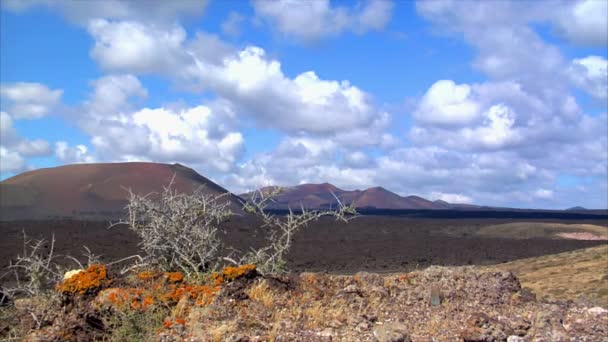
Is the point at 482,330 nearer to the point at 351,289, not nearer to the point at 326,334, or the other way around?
the point at 326,334

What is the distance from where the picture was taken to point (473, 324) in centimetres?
634

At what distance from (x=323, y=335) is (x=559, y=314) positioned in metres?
3.01

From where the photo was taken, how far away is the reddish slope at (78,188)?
60000mm

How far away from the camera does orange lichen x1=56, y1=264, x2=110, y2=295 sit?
6516 millimetres

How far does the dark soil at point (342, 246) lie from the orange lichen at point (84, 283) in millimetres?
18555

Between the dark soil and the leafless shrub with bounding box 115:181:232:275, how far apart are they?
1694 centimetres

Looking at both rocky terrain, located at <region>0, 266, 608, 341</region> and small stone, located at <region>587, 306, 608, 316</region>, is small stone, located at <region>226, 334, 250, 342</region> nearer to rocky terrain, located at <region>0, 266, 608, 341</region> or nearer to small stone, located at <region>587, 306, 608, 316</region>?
rocky terrain, located at <region>0, 266, 608, 341</region>

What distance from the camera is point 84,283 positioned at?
6578mm

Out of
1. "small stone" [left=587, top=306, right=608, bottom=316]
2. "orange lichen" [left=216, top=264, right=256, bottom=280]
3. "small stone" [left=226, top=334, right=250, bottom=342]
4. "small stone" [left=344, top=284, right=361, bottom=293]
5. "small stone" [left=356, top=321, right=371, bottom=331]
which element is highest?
"orange lichen" [left=216, top=264, right=256, bottom=280]

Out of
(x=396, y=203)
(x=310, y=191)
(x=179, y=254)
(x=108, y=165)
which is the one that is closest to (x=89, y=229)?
(x=108, y=165)

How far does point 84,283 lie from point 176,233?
171 centimetres

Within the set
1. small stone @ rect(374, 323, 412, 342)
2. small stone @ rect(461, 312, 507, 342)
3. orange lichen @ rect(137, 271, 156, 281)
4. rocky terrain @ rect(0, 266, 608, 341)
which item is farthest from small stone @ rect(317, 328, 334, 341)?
orange lichen @ rect(137, 271, 156, 281)

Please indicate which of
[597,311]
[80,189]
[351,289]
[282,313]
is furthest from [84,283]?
[80,189]

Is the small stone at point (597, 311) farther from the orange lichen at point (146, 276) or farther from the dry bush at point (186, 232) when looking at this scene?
the orange lichen at point (146, 276)
